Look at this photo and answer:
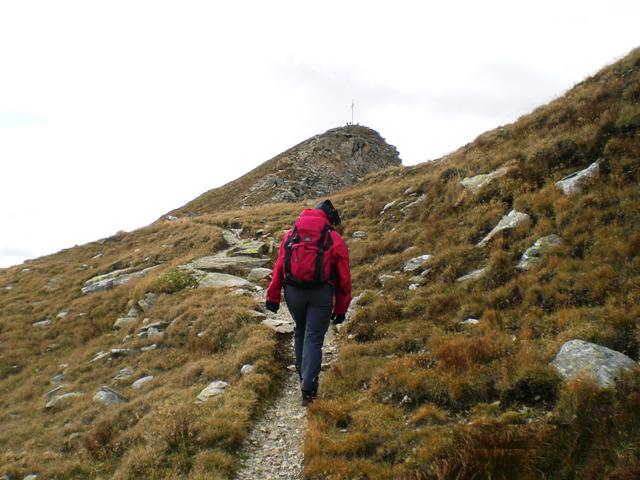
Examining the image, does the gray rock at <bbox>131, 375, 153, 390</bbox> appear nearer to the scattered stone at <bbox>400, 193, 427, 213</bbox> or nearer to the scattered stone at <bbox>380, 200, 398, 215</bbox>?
the scattered stone at <bbox>400, 193, 427, 213</bbox>

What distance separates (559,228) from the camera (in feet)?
33.6

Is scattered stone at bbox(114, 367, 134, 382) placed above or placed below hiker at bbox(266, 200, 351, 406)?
below

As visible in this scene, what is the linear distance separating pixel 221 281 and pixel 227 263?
7.37 feet

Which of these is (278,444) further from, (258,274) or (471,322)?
(258,274)

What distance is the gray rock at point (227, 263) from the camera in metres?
18.8

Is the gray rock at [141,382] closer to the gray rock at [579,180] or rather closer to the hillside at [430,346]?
the hillside at [430,346]

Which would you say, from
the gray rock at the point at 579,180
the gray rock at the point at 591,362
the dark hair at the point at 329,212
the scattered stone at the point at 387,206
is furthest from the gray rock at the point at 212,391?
the scattered stone at the point at 387,206

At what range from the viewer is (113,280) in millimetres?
22500

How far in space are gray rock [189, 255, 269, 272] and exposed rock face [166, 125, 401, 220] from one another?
3142cm

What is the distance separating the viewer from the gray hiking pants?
809cm

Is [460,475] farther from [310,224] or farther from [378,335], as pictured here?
[378,335]

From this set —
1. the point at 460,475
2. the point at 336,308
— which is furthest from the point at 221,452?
the point at 460,475

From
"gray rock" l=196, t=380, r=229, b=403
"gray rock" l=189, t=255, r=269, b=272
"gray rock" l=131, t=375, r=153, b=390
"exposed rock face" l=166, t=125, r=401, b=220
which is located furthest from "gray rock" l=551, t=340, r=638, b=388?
"exposed rock face" l=166, t=125, r=401, b=220

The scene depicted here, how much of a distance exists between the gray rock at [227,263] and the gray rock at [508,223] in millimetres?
9690
